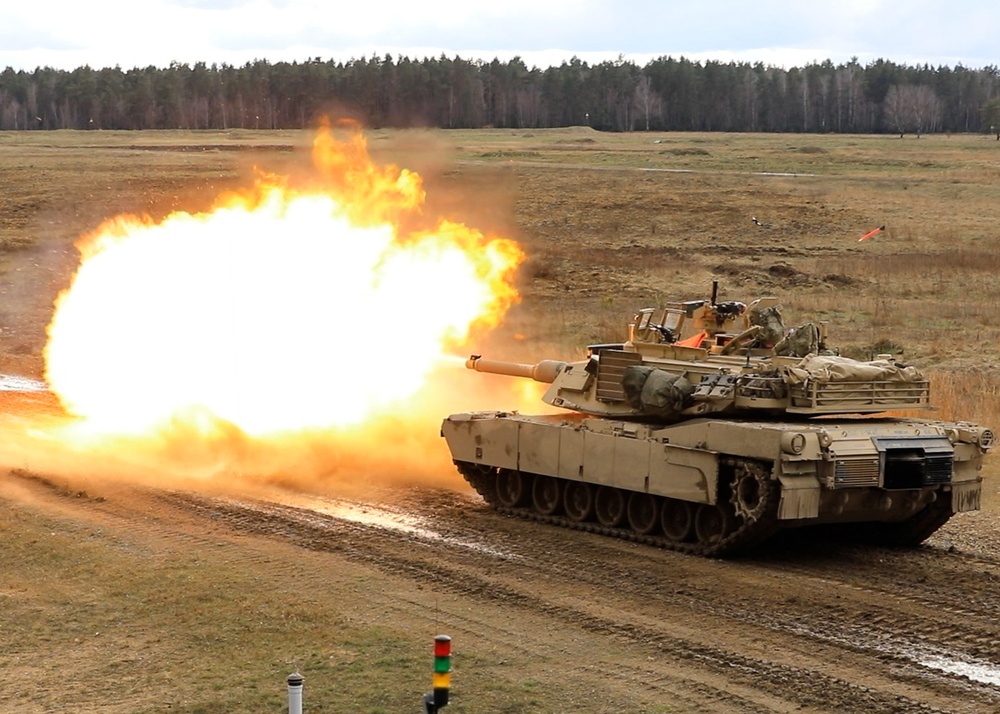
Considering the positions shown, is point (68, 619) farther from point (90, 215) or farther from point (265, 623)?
point (90, 215)

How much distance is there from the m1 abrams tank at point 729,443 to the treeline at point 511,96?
7.93 m

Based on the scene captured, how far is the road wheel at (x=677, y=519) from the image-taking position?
58.3 ft

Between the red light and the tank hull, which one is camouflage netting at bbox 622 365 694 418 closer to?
the tank hull

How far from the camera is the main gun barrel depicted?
20375mm

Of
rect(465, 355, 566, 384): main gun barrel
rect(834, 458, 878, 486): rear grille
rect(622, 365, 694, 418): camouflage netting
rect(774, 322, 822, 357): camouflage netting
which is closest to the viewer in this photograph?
rect(834, 458, 878, 486): rear grille

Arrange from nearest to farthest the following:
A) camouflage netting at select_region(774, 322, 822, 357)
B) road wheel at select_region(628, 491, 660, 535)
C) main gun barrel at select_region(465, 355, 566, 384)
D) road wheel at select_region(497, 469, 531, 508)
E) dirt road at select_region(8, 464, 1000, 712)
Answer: dirt road at select_region(8, 464, 1000, 712) < road wheel at select_region(628, 491, 660, 535) < camouflage netting at select_region(774, 322, 822, 357) < road wheel at select_region(497, 469, 531, 508) < main gun barrel at select_region(465, 355, 566, 384)

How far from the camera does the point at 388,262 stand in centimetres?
2502

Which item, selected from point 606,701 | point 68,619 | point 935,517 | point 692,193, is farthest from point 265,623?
point 692,193

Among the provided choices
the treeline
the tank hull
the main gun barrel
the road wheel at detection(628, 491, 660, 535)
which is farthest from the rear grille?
the treeline

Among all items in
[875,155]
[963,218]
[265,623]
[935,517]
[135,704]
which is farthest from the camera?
[875,155]

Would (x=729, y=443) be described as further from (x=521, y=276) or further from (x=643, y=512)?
(x=521, y=276)

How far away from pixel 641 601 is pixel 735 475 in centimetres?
237

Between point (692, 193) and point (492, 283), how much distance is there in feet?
104

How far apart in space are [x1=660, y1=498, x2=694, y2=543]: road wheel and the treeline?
9.93 metres
